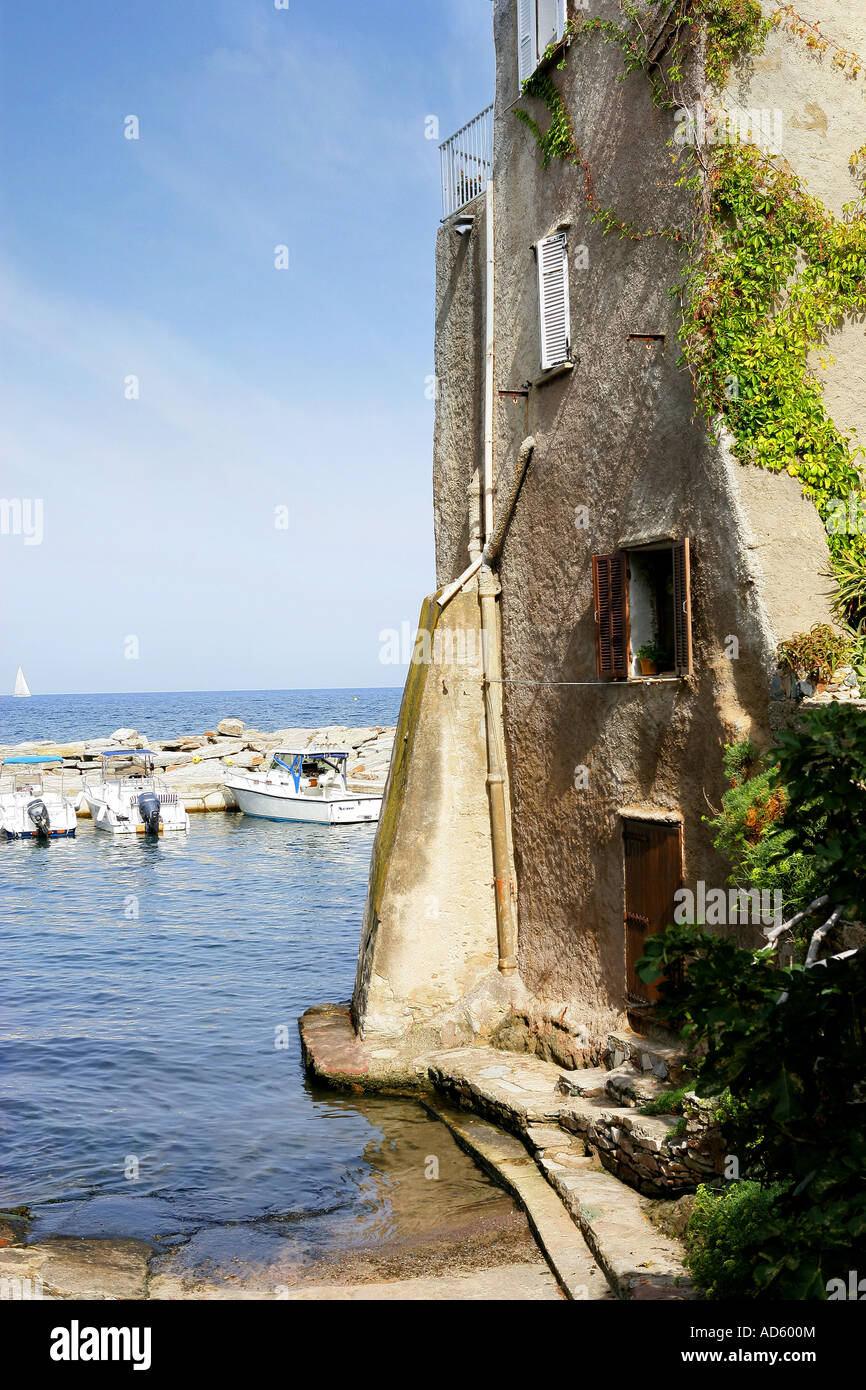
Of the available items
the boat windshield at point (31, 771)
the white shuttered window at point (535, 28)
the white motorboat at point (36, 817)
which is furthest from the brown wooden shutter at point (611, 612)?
the boat windshield at point (31, 771)

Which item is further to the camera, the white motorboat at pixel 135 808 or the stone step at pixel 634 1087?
the white motorboat at pixel 135 808

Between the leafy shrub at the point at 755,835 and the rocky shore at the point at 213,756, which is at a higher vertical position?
the leafy shrub at the point at 755,835

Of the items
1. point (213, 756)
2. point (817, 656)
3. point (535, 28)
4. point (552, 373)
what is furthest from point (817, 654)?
point (213, 756)

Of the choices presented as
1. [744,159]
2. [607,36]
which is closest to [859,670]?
[744,159]

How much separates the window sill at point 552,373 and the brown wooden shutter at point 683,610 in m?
3.19

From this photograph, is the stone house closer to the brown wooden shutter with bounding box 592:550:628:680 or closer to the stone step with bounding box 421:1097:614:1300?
the brown wooden shutter with bounding box 592:550:628:680

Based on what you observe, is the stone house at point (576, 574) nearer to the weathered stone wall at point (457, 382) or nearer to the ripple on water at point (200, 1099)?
the weathered stone wall at point (457, 382)

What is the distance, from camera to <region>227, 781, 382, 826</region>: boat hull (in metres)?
46.4

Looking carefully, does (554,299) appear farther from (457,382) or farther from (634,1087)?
(634,1087)

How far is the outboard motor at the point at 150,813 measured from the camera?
44.2 metres

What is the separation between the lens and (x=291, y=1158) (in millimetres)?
12938

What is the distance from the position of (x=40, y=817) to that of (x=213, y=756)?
2423 cm

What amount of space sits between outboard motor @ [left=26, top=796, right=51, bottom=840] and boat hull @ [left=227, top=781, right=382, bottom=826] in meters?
8.56

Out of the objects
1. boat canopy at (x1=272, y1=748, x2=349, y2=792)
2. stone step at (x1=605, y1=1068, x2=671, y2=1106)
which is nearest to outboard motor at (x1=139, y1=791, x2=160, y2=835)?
boat canopy at (x1=272, y1=748, x2=349, y2=792)
